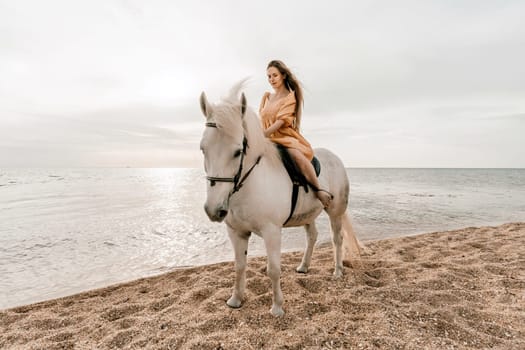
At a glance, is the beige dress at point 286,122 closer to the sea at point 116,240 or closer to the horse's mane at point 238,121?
the horse's mane at point 238,121

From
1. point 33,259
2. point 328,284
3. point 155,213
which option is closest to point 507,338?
point 328,284

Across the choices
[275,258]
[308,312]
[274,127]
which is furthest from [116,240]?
[274,127]

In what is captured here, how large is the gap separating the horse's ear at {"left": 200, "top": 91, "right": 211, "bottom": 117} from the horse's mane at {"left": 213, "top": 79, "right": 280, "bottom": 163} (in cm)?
7

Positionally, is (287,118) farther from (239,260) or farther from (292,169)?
(239,260)

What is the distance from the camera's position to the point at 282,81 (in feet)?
10.2

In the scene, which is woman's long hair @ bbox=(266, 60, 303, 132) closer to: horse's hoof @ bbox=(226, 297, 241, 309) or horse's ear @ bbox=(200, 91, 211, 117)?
horse's ear @ bbox=(200, 91, 211, 117)

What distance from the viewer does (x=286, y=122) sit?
3.00 metres

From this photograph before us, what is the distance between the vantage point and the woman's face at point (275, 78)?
10.0 feet

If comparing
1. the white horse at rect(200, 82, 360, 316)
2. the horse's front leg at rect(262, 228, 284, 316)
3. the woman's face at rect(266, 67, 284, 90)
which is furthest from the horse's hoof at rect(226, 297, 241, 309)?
the woman's face at rect(266, 67, 284, 90)

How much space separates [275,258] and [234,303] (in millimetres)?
861

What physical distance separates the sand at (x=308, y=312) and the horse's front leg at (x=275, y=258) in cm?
12

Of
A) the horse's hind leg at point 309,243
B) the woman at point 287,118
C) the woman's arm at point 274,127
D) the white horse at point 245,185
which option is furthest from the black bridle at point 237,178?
the horse's hind leg at point 309,243

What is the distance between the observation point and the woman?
2.96 m

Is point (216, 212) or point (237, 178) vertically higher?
point (237, 178)
